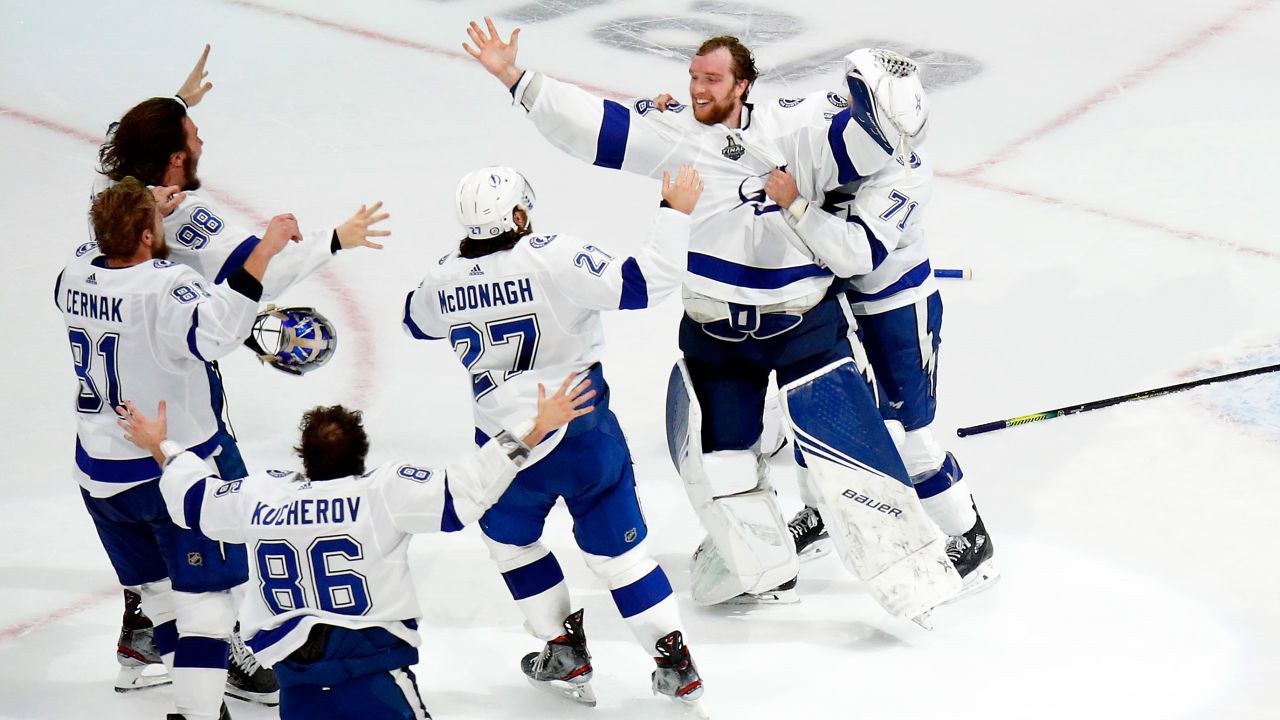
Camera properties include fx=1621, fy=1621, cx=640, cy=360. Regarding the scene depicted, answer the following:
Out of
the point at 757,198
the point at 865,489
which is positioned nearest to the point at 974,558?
the point at 865,489

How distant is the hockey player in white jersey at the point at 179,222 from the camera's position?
380 centimetres

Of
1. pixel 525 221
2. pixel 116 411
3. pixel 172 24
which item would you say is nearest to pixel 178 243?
pixel 116 411

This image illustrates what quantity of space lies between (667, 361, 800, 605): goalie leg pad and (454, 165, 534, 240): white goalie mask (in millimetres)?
813

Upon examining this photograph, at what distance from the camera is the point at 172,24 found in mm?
8062

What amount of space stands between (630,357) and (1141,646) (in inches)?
82.5

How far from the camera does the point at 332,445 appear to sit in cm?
316

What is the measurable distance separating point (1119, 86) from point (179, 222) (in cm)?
477

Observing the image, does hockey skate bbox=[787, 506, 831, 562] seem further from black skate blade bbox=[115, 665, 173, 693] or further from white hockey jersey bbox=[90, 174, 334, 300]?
black skate blade bbox=[115, 665, 173, 693]

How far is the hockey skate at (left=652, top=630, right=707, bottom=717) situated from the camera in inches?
147

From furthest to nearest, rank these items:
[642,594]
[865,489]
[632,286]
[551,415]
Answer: [865,489] < [642,594] < [632,286] < [551,415]

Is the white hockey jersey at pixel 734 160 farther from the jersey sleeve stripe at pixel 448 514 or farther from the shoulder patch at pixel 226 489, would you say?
the shoulder patch at pixel 226 489

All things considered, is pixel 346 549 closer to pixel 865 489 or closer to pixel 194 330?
pixel 194 330

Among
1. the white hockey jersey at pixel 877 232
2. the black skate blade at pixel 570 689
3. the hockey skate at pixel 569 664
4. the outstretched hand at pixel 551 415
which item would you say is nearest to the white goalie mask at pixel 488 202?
the outstretched hand at pixel 551 415

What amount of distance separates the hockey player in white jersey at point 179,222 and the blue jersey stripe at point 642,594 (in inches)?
35.2
